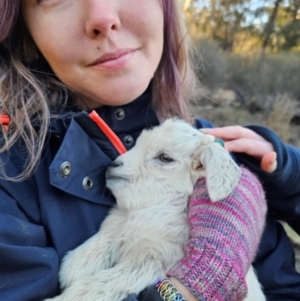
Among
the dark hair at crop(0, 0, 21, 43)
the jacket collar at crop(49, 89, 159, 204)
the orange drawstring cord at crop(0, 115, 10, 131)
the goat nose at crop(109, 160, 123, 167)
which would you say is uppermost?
the dark hair at crop(0, 0, 21, 43)

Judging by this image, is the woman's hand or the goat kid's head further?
the woman's hand

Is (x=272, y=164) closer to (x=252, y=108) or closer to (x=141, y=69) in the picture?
(x=141, y=69)

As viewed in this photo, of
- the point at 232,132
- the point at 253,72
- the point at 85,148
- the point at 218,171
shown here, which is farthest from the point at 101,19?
the point at 253,72

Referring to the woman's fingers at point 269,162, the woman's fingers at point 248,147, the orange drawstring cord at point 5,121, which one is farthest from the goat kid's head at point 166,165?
the orange drawstring cord at point 5,121

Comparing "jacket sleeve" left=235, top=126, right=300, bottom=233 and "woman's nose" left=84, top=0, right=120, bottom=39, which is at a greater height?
"woman's nose" left=84, top=0, right=120, bottom=39

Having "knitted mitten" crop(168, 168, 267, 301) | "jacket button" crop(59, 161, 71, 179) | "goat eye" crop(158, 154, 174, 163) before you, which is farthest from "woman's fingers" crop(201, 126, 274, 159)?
"jacket button" crop(59, 161, 71, 179)

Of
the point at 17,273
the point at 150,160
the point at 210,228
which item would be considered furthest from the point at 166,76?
Answer: the point at 17,273

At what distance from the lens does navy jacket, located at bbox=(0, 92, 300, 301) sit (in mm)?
1570

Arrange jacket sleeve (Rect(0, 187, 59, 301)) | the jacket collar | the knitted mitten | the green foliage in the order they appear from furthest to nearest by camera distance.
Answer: the green foliage → the jacket collar → the knitted mitten → jacket sleeve (Rect(0, 187, 59, 301))

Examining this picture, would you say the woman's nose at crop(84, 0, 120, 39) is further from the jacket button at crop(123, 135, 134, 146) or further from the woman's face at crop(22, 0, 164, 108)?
the jacket button at crop(123, 135, 134, 146)

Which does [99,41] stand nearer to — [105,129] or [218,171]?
[105,129]

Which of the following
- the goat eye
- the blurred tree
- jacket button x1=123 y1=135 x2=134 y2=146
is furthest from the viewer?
the blurred tree

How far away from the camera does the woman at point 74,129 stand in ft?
5.47

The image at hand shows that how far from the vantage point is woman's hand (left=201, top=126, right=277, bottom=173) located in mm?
2275
